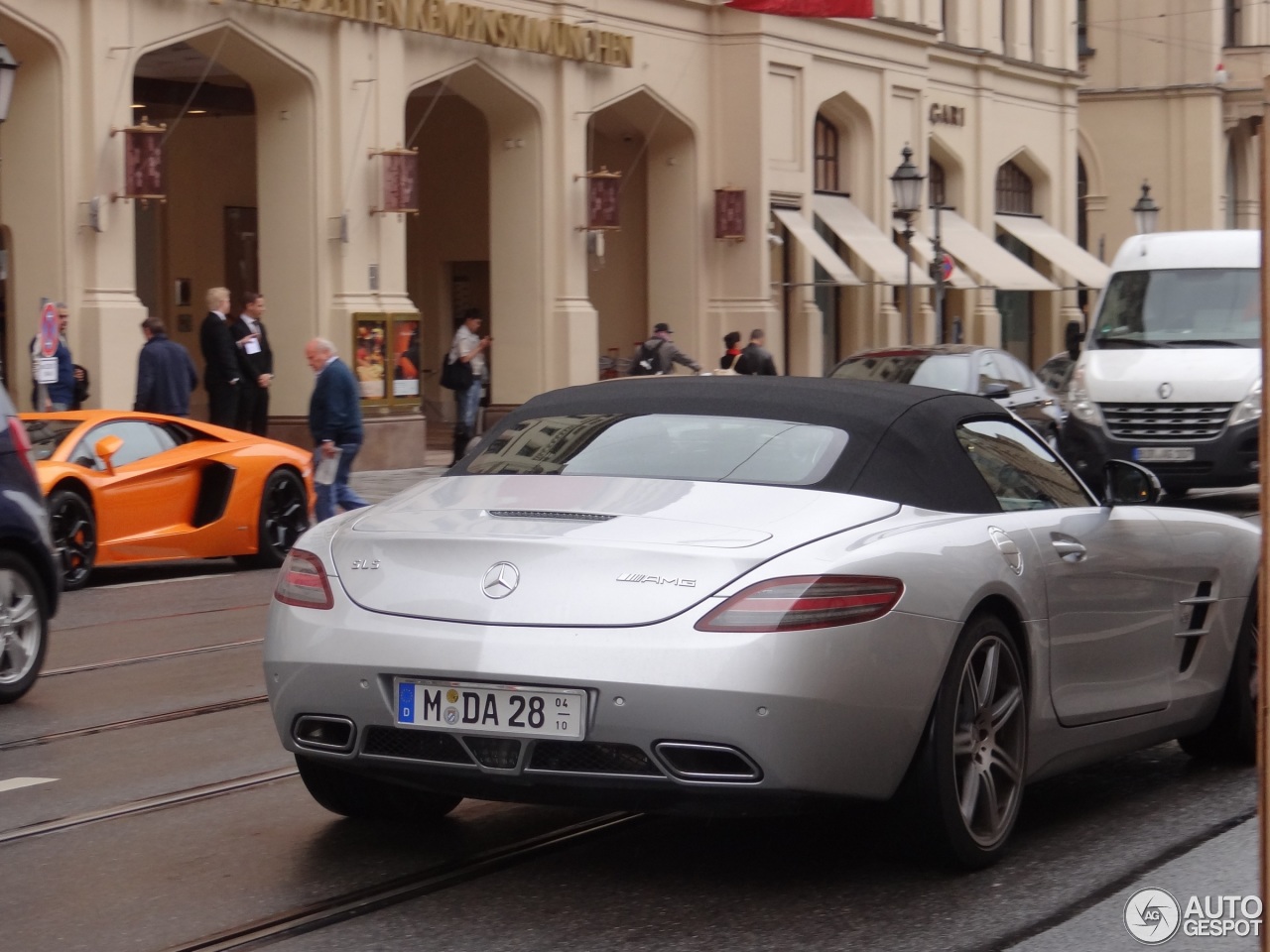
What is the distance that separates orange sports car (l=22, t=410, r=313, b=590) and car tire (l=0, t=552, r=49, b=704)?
4.38 meters

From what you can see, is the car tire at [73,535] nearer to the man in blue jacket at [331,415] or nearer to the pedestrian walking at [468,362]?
the man in blue jacket at [331,415]

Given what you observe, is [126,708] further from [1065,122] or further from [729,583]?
[1065,122]

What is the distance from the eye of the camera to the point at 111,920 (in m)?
5.19

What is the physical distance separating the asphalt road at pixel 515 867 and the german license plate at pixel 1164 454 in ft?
37.8

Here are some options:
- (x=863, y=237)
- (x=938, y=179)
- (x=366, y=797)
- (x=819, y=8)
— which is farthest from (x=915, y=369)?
(x=938, y=179)

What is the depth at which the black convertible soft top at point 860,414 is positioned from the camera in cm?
582

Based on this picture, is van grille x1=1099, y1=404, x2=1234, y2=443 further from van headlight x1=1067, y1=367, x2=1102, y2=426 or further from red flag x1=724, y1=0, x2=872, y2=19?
red flag x1=724, y1=0, x2=872, y2=19

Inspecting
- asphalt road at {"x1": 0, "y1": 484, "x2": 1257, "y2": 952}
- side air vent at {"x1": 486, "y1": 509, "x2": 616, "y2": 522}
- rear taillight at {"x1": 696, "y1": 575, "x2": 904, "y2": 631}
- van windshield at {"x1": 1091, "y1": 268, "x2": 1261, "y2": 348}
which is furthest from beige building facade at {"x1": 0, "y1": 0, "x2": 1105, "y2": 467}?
rear taillight at {"x1": 696, "y1": 575, "x2": 904, "y2": 631}

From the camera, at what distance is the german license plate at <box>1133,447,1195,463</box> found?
61.5 feet

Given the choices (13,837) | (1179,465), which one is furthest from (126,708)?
(1179,465)

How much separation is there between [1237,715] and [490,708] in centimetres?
321

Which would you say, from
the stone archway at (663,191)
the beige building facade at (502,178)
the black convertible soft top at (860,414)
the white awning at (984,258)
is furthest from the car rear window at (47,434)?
the white awning at (984,258)

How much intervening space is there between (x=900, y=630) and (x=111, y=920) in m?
2.14

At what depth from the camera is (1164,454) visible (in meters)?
18.9
